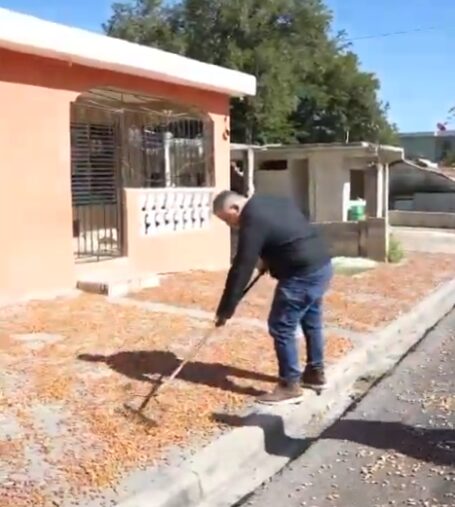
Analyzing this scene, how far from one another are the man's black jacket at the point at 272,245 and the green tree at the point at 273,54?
28.2m

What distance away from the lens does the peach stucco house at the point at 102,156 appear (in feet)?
30.5

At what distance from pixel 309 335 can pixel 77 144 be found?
292 inches

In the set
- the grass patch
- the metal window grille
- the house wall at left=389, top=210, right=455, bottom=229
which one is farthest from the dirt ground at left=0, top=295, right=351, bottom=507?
the house wall at left=389, top=210, right=455, bottom=229

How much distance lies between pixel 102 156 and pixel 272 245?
8003mm

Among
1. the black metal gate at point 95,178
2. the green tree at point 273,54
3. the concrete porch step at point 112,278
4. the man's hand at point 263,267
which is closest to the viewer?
the man's hand at point 263,267

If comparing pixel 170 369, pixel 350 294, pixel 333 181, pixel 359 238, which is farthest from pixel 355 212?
pixel 170 369

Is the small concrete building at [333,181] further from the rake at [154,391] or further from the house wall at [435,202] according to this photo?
the house wall at [435,202]

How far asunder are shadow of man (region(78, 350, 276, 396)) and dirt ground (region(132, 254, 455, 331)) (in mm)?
2294

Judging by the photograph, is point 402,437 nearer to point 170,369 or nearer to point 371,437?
point 371,437

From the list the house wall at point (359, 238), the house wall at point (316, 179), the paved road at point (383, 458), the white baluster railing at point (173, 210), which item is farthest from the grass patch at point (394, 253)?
the paved road at point (383, 458)

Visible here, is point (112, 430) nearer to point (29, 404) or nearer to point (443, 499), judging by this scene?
point (29, 404)

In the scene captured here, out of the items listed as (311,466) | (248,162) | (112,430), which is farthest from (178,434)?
(248,162)

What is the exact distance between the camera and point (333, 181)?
1836 centimetres

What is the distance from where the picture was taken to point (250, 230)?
5.28 metres
